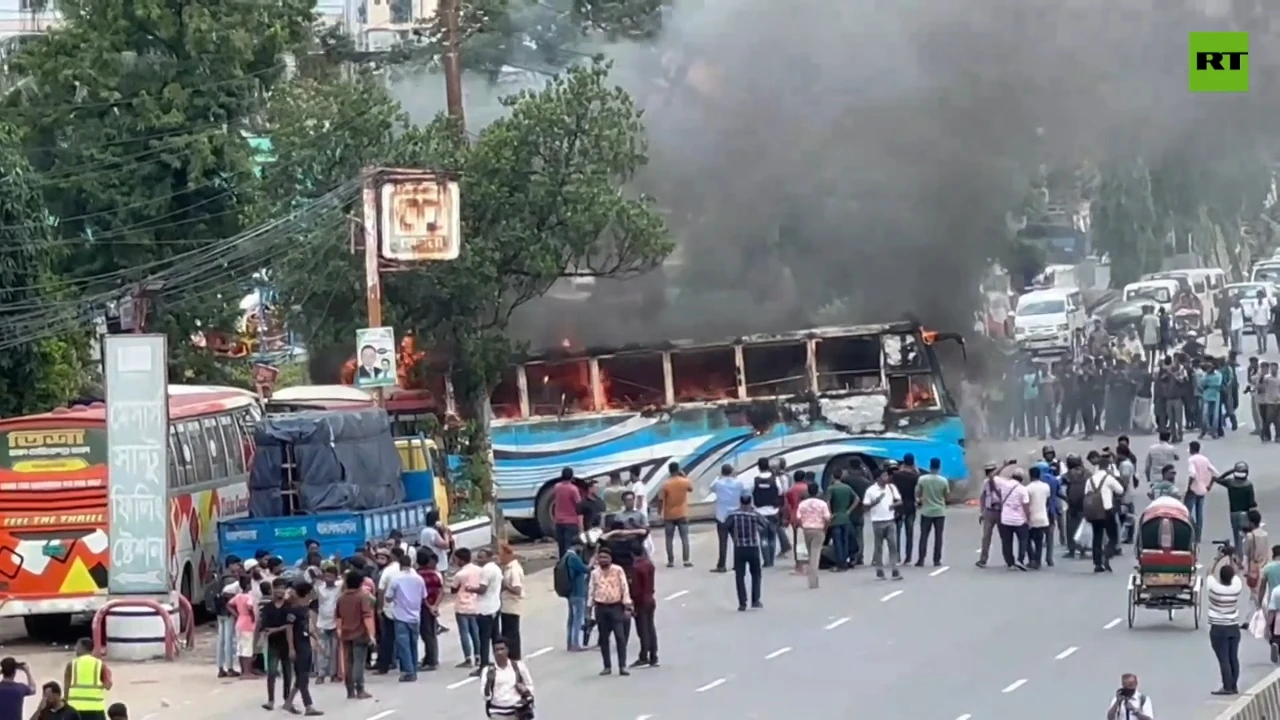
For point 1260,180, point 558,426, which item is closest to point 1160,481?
point 558,426

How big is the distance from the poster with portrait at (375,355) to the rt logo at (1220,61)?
11.0 m

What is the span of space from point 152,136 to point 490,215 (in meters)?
8.79

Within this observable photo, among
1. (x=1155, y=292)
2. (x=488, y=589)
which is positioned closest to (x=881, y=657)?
(x=488, y=589)

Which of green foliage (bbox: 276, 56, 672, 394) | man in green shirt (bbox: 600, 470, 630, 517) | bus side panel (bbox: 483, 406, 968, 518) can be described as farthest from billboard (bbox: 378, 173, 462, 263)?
man in green shirt (bbox: 600, 470, 630, 517)

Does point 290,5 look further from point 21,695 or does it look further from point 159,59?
point 21,695

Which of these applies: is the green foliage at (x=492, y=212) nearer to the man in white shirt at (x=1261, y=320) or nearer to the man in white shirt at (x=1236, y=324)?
the man in white shirt at (x=1236, y=324)

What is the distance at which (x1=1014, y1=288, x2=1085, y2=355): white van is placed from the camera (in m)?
43.7

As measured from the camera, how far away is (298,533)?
2355 centimetres

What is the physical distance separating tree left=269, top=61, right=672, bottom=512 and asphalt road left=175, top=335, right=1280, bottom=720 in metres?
5.68

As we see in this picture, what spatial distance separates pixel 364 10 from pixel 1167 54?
35.6 metres

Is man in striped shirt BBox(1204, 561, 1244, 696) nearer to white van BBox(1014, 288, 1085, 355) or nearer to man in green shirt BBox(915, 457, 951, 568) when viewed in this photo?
man in green shirt BBox(915, 457, 951, 568)

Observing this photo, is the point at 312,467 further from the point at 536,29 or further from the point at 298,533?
the point at 536,29

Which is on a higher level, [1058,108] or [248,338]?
[1058,108]

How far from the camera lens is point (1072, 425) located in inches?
1358
